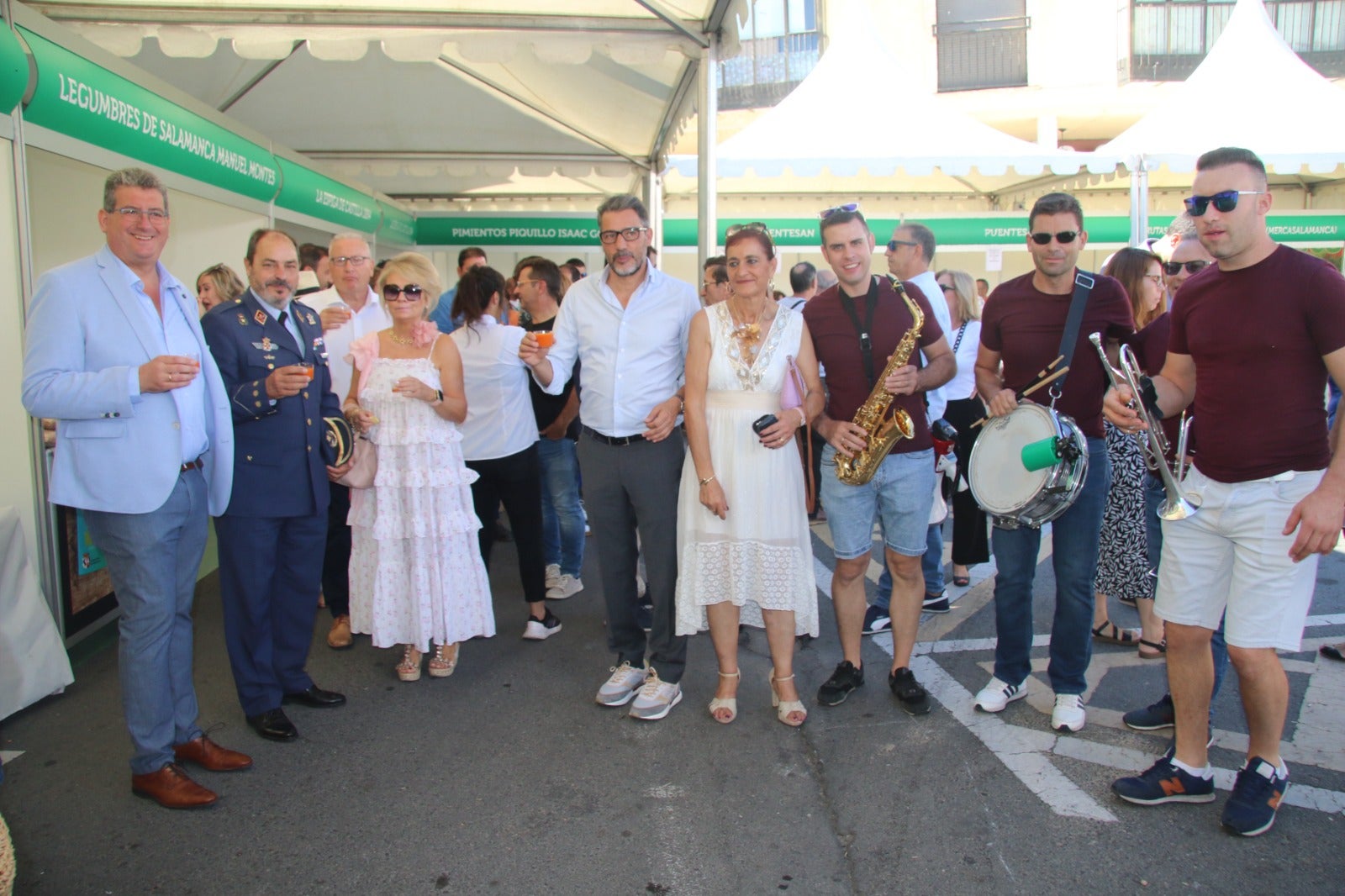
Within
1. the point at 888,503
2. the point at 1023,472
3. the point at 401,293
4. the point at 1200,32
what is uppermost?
the point at 1200,32

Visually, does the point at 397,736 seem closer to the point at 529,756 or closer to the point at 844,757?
the point at 529,756

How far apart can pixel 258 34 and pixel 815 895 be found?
19.4ft

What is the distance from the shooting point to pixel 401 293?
397 centimetres

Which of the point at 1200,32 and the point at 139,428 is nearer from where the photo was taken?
the point at 139,428

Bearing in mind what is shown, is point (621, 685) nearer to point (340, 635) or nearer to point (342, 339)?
point (340, 635)

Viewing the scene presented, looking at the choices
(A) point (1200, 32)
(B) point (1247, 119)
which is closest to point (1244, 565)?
(B) point (1247, 119)

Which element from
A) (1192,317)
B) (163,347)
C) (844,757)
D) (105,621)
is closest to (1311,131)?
(1192,317)

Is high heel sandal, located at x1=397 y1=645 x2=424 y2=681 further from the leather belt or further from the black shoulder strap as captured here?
the black shoulder strap

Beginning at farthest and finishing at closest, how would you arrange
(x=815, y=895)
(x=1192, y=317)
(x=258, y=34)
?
(x=258, y=34)
(x=1192, y=317)
(x=815, y=895)

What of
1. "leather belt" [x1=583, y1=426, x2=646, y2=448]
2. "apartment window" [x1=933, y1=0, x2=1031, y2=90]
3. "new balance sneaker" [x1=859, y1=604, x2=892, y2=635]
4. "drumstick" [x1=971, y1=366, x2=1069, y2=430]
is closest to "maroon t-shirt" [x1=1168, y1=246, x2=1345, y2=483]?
"drumstick" [x1=971, y1=366, x2=1069, y2=430]

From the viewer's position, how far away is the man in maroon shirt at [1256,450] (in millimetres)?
2604

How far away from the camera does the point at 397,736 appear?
3.63 m

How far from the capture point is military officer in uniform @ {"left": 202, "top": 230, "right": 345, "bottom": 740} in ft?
11.4

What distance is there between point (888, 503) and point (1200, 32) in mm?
24259
